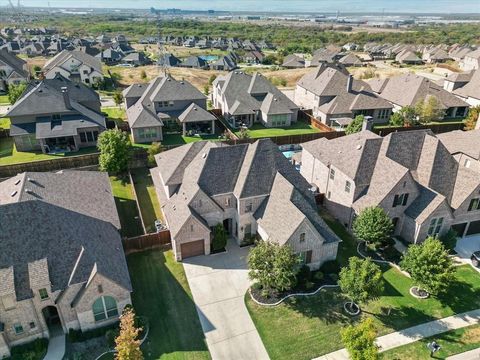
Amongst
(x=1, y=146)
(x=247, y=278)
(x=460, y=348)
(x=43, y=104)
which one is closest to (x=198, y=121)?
(x=43, y=104)

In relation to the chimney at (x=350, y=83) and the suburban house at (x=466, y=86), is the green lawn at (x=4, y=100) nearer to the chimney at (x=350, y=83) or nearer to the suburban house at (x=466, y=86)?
the chimney at (x=350, y=83)

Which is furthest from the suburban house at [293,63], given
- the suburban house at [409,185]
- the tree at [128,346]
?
the tree at [128,346]

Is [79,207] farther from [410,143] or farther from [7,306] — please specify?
[410,143]

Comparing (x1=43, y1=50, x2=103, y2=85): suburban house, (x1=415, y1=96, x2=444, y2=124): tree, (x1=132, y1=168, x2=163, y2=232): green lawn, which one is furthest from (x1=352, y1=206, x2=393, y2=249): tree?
(x1=43, y1=50, x2=103, y2=85): suburban house

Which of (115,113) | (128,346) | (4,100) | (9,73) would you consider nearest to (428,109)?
(115,113)

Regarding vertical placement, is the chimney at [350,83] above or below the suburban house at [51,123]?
above
